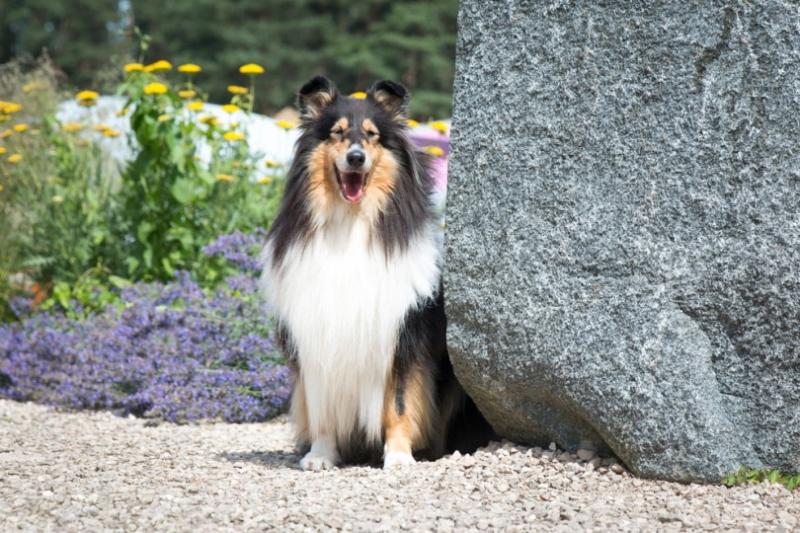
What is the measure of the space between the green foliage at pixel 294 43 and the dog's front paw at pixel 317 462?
52.5 feet

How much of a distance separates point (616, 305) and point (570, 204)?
40cm

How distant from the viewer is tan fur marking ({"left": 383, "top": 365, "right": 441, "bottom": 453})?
4.32 meters

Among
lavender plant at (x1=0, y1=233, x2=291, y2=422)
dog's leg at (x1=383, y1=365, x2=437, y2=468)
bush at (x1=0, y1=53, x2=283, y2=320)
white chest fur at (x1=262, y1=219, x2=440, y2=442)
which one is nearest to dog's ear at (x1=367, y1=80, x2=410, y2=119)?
white chest fur at (x1=262, y1=219, x2=440, y2=442)

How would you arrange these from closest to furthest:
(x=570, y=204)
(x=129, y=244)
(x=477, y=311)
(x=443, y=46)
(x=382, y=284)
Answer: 1. (x=570, y=204)
2. (x=477, y=311)
3. (x=382, y=284)
4. (x=129, y=244)
5. (x=443, y=46)

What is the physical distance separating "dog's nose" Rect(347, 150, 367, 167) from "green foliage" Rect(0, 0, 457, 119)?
52.2ft

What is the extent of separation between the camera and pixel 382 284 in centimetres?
425

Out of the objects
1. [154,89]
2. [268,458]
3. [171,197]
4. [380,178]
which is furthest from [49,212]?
[380,178]

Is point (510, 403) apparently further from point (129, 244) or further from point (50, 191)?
point (50, 191)

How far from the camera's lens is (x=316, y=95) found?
4.52m

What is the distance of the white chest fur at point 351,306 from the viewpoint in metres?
4.26

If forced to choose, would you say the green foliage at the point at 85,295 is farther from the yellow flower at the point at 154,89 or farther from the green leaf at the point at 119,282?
the yellow flower at the point at 154,89

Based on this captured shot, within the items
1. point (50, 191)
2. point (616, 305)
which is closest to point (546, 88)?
point (616, 305)

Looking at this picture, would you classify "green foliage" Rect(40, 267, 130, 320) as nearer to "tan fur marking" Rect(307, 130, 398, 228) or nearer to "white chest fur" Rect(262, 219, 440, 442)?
"white chest fur" Rect(262, 219, 440, 442)

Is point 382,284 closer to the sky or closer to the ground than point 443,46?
closer to the ground
